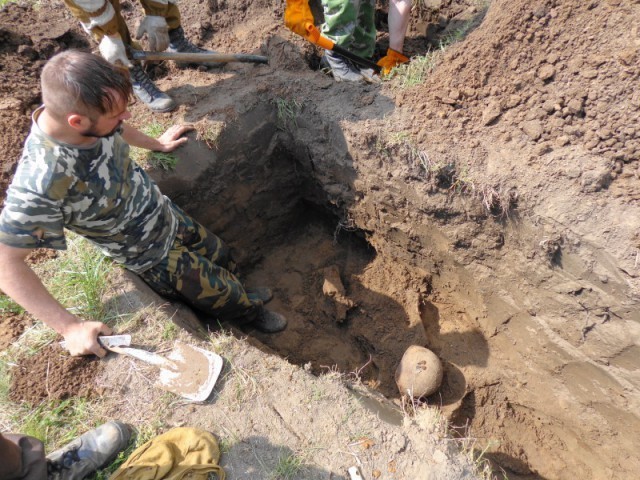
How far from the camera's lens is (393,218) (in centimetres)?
331

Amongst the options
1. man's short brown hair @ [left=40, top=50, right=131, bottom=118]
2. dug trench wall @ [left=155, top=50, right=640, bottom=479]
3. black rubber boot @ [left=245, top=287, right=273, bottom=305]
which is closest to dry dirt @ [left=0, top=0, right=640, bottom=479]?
dug trench wall @ [left=155, top=50, right=640, bottom=479]

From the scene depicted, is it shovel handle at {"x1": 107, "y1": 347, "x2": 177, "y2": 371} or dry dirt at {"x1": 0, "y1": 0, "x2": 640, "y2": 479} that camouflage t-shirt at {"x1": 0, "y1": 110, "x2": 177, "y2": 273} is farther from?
dry dirt at {"x1": 0, "y1": 0, "x2": 640, "y2": 479}

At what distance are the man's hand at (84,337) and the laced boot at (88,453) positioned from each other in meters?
0.39

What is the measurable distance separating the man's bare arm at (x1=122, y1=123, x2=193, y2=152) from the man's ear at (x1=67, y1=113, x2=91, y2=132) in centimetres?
72

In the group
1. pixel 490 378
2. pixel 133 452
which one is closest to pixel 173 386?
pixel 133 452

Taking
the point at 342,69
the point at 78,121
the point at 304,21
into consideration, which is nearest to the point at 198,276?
the point at 78,121

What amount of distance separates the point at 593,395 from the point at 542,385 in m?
0.31

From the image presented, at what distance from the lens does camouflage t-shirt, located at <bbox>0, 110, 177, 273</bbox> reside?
1.87 m

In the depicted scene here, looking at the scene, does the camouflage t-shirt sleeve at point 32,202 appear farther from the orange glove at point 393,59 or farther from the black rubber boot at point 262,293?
the orange glove at point 393,59

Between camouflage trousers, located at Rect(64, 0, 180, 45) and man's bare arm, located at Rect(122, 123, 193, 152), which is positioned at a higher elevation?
camouflage trousers, located at Rect(64, 0, 180, 45)

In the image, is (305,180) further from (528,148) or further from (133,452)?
(133,452)

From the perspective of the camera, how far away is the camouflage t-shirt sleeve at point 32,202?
1.84m

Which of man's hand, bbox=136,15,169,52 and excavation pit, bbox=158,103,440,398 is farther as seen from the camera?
man's hand, bbox=136,15,169,52

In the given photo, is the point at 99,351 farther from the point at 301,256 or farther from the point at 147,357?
the point at 301,256
